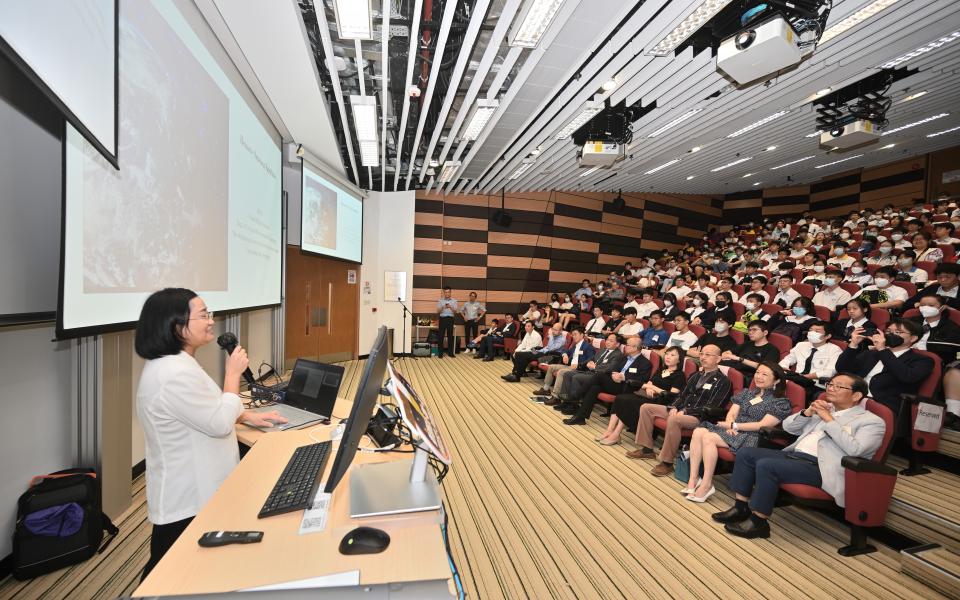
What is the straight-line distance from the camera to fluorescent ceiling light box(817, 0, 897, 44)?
4.00m

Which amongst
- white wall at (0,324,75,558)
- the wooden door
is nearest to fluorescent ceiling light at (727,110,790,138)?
the wooden door

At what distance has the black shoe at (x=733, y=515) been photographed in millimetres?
2967

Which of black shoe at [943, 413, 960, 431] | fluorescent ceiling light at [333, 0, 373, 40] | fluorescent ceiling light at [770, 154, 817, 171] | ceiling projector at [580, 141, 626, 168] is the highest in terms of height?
fluorescent ceiling light at [770, 154, 817, 171]

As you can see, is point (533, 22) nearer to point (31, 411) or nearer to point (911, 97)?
point (31, 411)

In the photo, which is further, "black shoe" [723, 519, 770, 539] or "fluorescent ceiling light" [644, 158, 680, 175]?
"fluorescent ceiling light" [644, 158, 680, 175]

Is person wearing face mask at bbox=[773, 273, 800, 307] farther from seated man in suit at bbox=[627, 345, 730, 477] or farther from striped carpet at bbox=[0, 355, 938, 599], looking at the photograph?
striped carpet at bbox=[0, 355, 938, 599]

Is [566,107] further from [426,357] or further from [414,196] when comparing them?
[426,357]

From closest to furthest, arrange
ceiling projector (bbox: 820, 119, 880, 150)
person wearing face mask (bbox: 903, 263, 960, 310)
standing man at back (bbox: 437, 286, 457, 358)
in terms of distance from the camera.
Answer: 1. person wearing face mask (bbox: 903, 263, 960, 310)
2. ceiling projector (bbox: 820, 119, 880, 150)
3. standing man at back (bbox: 437, 286, 457, 358)

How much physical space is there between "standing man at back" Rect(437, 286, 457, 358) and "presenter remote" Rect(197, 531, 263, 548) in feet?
29.1

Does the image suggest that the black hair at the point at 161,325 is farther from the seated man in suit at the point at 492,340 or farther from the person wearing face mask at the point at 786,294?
the seated man in suit at the point at 492,340

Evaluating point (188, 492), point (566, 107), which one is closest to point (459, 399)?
point (566, 107)

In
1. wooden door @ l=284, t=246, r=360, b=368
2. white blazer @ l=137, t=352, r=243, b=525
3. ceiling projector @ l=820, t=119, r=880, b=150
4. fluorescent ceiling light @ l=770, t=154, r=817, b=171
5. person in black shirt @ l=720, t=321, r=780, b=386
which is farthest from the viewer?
fluorescent ceiling light @ l=770, t=154, r=817, b=171

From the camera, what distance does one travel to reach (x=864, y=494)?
99.9 inches

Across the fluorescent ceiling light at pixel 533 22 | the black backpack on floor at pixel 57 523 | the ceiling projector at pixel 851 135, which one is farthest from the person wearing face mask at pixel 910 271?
the black backpack on floor at pixel 57 523
